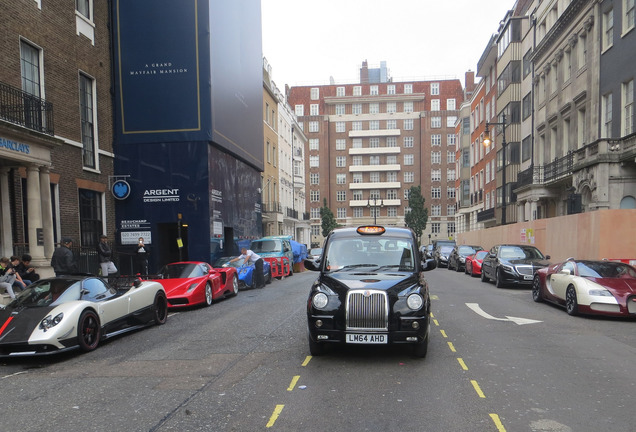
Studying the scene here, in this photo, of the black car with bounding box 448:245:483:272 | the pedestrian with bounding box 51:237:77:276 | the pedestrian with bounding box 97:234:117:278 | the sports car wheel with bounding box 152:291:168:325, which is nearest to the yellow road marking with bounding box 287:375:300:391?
the sports car wheel with bounding box 152:291:168:325

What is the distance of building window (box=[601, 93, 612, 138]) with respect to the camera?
893 inches

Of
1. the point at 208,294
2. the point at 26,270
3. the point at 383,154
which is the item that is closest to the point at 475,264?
the point at 208,294

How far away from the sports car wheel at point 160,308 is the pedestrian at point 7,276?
144 inches

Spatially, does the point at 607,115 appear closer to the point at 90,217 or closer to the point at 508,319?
the point at 508,319

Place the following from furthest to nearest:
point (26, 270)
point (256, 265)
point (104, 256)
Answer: point (256, 265)
point (104, 256)
point (26, 270)

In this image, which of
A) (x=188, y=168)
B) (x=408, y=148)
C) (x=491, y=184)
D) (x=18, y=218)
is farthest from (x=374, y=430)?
(x=408, y=148)

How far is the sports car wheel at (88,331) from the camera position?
7.23m

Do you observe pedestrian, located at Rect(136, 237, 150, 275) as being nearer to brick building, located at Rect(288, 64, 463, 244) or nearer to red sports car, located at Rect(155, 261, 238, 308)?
red sports car, located at Rect(155, 261, 238, 308)

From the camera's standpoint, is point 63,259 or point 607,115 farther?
point 607,115

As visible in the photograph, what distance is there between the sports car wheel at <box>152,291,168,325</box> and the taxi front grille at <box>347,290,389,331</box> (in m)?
4.96

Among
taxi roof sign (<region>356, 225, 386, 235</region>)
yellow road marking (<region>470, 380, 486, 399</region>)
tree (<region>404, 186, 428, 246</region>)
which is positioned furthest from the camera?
tree (<region>404, 186, 428, 246</region>)

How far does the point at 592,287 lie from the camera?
10.2m

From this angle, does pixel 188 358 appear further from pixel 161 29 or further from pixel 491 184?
pixel 491 184

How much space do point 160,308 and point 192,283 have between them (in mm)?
2184
